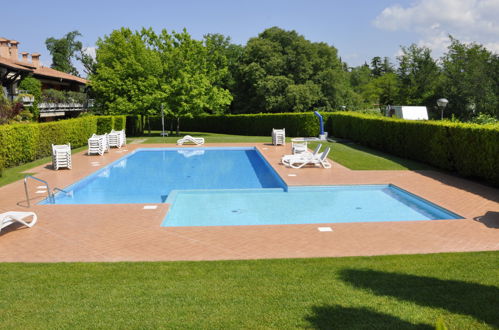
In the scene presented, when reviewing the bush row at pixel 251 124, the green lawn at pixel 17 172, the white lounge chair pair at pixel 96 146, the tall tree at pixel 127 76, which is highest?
the tall tree at pixel 127 76

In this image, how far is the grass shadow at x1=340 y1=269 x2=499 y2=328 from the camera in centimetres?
473

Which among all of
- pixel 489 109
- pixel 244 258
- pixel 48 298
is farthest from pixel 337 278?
pixel 489 109

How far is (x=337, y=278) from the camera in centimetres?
591

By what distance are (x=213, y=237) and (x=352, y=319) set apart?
4.16 meters

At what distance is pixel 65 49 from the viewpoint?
3039 inches

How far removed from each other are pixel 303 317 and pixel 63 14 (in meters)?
30.5

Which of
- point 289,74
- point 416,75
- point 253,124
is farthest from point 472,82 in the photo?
point 253,124

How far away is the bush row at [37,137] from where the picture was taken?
17516 mm

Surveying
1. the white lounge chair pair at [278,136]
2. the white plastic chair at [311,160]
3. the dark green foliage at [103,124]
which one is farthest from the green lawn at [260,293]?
the dark green foliage at [103,124]

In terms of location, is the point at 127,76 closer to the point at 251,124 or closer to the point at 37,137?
the point at 251,124

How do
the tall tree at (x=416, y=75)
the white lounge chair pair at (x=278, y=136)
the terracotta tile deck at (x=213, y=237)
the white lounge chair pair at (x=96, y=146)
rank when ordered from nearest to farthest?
1. the terracotta tile deck at (x=213, y=237)
2. the white lounge chair pair at (x=96, y=146)
3. the white lounge chair pair at (x=278, y=136)
4. the tall tree at (x=416, y=75)

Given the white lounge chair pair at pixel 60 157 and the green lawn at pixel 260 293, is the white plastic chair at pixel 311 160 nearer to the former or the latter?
the white lounge chair pair at pixel 60 157

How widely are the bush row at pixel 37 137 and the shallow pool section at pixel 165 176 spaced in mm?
2851

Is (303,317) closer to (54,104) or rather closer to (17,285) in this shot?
(17,285)
